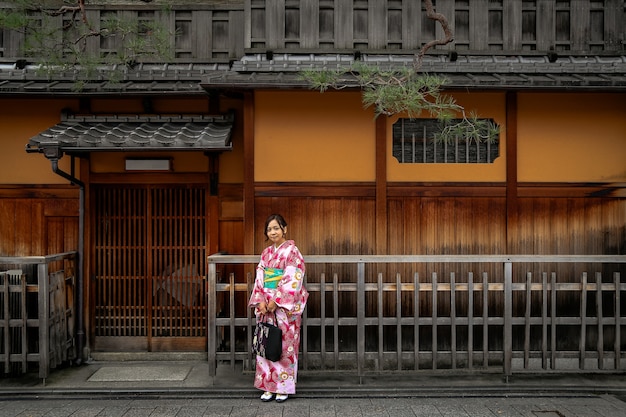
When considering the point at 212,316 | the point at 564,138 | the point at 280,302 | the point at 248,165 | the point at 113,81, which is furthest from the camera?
the point at 113,81

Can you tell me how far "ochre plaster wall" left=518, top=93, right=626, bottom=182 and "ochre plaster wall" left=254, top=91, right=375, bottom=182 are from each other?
244 centimetres

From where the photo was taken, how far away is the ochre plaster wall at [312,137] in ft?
24.3

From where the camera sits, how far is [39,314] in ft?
22.2

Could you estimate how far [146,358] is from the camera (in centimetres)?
811

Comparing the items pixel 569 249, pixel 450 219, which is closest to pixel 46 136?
pixel 450 219

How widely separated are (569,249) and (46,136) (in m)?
8.13

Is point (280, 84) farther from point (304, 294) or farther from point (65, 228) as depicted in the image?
point (65, 228)

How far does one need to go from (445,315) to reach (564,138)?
3.33m

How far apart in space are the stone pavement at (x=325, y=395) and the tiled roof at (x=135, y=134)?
3.33m

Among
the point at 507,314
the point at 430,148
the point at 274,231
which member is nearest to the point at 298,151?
the point at 274,231

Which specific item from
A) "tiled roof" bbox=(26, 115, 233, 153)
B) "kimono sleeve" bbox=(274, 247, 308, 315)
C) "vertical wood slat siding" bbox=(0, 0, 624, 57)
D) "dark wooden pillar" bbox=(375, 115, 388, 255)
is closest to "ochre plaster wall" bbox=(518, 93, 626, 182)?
"vertical wood slat siding" bbox=(0, 0, 624, 57)

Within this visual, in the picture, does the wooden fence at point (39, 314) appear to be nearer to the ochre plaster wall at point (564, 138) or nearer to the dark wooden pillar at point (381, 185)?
the dark wooden pillar at point (381, 185)

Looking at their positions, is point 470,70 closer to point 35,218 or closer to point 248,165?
point 248,165

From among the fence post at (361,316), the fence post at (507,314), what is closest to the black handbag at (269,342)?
the fence post at (361,316)
